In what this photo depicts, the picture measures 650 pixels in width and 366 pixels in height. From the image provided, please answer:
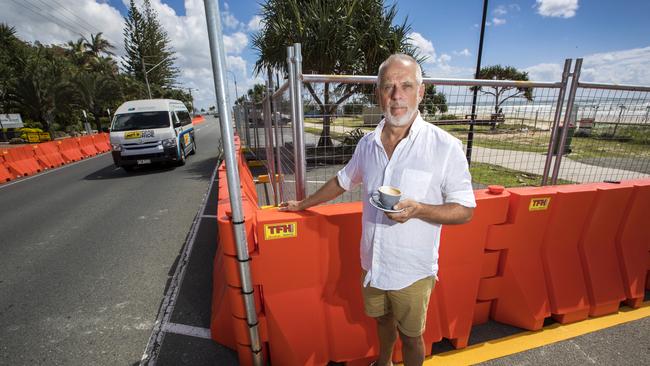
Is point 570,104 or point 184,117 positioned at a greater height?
point 570,104

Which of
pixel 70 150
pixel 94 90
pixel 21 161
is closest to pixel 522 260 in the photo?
pixel 21 161

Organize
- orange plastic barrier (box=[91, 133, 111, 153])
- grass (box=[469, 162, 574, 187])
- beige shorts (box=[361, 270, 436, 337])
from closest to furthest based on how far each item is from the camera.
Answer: beige shorts (box=[361, 270, 436, 337])
grass (box=[469, 162, 574, 187])
orange plastic barrier (box=[91, 133, 111, 153])

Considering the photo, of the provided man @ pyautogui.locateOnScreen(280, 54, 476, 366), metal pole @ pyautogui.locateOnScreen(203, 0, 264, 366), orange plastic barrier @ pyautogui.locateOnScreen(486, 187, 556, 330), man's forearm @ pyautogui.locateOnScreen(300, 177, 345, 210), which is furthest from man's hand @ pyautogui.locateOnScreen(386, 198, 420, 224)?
orange plastic barrier @ pyautogui.locateOnScreen(486, 187, 556, 330)

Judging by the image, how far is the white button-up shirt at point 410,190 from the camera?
157 cm

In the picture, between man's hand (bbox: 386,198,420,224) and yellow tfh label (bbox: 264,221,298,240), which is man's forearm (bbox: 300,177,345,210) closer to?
yellow tfh label (bbox: 264,221,298,240)

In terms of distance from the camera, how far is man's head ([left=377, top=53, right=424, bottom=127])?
161 cm

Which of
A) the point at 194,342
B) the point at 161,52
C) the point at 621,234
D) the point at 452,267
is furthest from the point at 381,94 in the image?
the point at 161,52

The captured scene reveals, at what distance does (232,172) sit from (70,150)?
16054 millimetres

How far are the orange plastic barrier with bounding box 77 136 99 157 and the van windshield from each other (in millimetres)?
6285

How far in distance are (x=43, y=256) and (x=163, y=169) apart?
6.74m

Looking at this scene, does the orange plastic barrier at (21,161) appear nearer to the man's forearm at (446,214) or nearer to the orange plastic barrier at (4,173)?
the orange plastic barrier at (4,173)

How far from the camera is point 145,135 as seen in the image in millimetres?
9812

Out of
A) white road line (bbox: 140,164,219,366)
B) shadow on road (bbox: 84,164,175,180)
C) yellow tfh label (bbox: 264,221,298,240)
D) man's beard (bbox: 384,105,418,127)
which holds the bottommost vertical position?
shadow on road (bbox: 84,164,175,180)

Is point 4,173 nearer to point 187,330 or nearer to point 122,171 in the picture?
point 122,171
